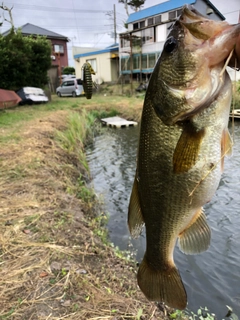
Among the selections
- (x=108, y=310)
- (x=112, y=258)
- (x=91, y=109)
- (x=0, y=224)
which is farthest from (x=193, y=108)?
(x=91, y=109)

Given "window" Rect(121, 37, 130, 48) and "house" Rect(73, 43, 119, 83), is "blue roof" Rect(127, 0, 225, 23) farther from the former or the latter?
"house" Rect(73, 43, 119, 83)

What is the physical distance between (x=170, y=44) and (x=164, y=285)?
132 centimetres

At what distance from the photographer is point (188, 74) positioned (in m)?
1.32

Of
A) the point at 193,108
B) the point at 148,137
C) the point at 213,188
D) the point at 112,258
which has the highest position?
the point at 193,108

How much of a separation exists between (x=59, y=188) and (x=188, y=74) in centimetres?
483

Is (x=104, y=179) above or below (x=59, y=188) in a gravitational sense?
below

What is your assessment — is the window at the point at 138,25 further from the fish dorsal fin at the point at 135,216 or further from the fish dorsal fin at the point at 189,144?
the fish dorsal fin at the point at 189,144

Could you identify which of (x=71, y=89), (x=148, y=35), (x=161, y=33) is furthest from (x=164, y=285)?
(x=148, y=35)

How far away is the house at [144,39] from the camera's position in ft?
80.8

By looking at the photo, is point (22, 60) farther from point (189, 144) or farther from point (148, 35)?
point (189, 144)

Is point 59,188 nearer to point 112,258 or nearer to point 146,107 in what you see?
point 112,258

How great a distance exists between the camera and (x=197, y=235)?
1.69 m

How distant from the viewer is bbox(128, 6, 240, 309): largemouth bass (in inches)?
50.8

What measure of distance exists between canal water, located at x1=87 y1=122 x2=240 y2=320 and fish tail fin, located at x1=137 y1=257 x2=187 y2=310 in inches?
96.1
